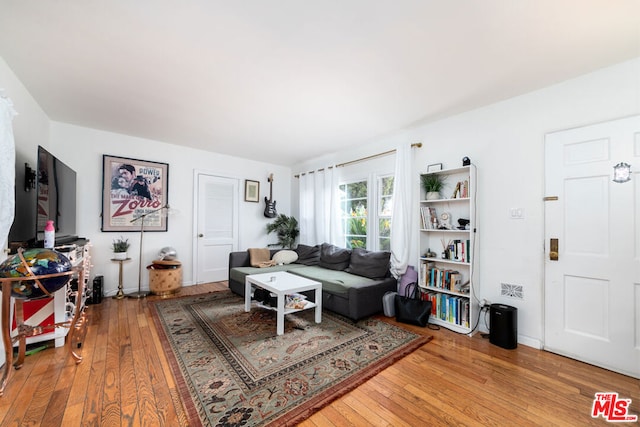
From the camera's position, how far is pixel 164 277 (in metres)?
3.75

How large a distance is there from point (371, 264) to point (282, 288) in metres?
1.32

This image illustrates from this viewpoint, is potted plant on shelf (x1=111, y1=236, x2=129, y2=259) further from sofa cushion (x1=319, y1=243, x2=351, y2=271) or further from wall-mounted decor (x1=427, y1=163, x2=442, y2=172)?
wall-mounted decor (x1=427, y1=163, x2=442, y2=172)

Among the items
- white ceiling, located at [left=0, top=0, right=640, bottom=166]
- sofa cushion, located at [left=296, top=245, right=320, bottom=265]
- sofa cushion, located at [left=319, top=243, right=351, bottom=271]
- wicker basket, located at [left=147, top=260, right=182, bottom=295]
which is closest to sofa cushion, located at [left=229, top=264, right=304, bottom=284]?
sofa cushion, located at [left=296, top=245, right=320, bottom=265]

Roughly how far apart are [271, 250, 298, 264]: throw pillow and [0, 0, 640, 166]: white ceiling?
2267mm

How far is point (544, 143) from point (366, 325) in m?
2.50

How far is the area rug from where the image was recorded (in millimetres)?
1564

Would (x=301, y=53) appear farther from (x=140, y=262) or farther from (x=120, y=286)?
(x=120, y=286)

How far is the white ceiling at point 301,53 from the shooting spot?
1.53 m

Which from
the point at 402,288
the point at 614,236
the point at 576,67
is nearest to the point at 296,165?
the point at 402,288

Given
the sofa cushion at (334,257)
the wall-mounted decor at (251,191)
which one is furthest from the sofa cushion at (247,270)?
the wall-mounted decor at (251,191)

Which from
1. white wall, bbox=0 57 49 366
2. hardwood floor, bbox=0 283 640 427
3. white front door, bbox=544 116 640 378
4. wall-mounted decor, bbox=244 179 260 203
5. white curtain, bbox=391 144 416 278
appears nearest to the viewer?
hardwood floor, bbox=0 283 640 427

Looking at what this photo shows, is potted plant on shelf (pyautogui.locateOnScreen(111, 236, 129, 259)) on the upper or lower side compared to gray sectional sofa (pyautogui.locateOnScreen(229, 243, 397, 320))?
upper

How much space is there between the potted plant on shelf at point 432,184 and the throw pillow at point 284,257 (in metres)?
2.44

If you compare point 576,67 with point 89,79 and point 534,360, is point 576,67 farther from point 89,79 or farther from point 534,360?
point 89,79
